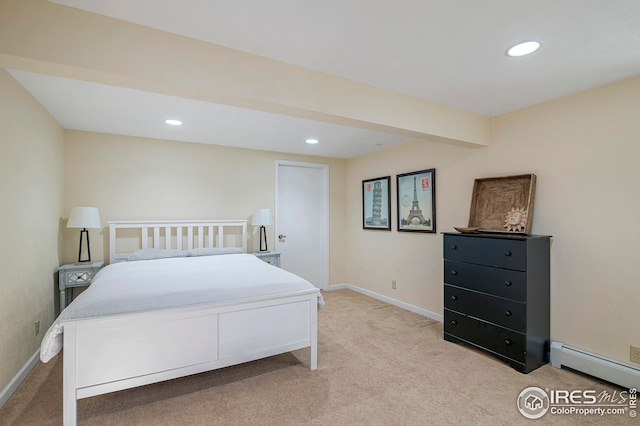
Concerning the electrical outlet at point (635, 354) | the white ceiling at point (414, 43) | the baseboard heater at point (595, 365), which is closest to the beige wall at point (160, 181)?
the white ceiling at point (414, 43)

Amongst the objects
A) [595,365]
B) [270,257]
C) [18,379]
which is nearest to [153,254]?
[270,257]

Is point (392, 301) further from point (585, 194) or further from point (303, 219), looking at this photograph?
point (585, 194)

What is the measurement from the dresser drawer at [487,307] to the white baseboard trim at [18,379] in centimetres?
369

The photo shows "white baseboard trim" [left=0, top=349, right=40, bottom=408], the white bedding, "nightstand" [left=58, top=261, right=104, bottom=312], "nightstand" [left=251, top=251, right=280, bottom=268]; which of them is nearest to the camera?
the white bedding

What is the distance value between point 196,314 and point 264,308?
515mm

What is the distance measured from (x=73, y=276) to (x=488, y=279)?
4249 mm

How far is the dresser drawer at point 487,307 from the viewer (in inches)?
101

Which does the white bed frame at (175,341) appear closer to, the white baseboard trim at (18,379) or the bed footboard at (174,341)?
the bed footboard at (174,341)

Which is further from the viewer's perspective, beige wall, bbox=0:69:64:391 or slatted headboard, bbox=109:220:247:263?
slatted headboard, bbox=109:220:247:263

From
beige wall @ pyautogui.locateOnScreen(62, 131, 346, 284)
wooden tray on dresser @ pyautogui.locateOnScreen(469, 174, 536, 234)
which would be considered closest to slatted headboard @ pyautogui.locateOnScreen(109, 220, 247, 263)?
beige wall @ pyautogui.locateOnScreen(62, 131, 346, 284)

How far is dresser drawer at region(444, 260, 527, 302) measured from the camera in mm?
2570

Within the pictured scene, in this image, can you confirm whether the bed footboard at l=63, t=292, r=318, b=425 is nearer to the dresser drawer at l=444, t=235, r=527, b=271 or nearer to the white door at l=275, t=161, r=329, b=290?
the dresser drawer at l=444, t=235, r=527, b=271

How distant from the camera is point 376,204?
193 inches

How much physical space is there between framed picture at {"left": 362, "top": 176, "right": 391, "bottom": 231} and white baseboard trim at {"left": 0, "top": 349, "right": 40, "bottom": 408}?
418 cm
